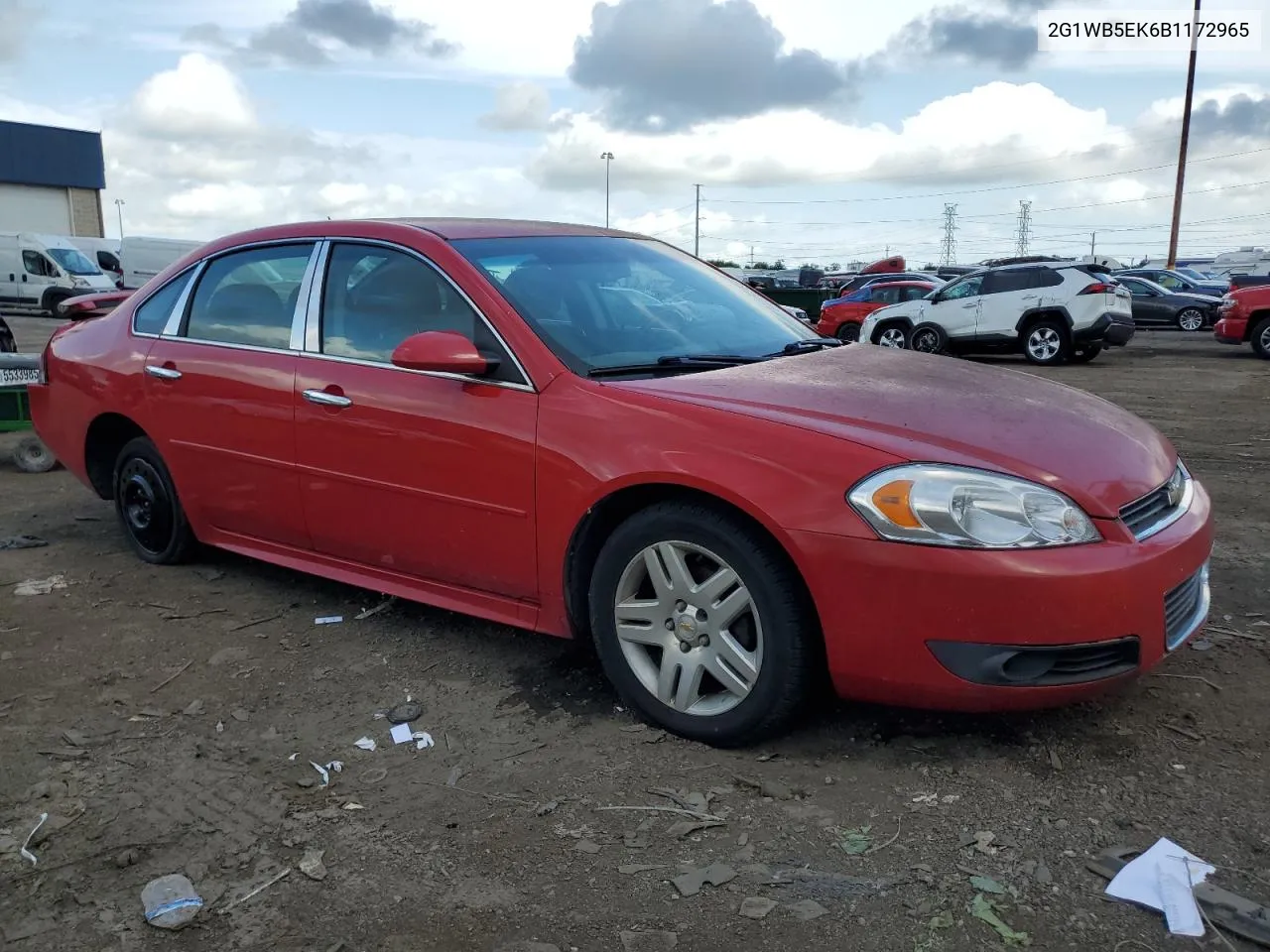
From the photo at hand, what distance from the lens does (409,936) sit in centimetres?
236

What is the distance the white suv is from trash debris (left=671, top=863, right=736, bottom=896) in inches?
583

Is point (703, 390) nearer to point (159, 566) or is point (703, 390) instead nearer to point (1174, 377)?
point (159, 566)

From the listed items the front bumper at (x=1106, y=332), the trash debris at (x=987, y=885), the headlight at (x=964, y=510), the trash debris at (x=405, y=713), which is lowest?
the trash debris at (x=405, y=713)

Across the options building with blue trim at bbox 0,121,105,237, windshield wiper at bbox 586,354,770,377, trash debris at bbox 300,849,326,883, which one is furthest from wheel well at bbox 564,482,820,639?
building with blue trim at bbox 0,121,105,237

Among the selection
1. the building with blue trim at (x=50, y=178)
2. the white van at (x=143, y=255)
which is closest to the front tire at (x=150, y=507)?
the white van at (x=143, y=255)

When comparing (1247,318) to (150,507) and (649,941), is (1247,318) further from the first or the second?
(649,941)

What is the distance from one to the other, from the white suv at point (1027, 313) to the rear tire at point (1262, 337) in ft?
6.73

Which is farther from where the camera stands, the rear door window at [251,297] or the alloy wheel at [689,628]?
the rear door window at [251,297]

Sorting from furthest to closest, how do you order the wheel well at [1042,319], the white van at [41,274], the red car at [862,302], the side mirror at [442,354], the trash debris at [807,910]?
the white van at [41,274] → the red car at [862,302] → the wheel well at [1042,319] → the side mirror at [442,354] → the trash debris at [807,910]

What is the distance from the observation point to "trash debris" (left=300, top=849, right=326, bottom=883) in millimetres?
2588

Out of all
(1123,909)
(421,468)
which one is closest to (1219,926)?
(1123,909)

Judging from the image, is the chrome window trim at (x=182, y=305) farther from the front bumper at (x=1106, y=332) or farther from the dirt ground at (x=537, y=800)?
the front bumper at (x=1106, y=332)

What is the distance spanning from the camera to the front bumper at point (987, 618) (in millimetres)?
2729

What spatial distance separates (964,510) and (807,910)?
3.49ft
